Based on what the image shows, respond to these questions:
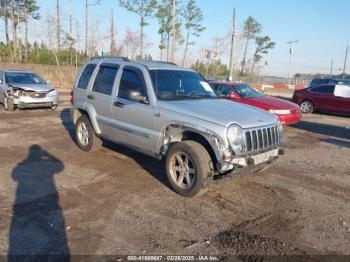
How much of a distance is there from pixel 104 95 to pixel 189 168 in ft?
8.47

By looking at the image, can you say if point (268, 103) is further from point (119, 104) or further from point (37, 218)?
point (37, 218)

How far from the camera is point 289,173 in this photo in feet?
22.2

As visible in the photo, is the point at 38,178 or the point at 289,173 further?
the point at 289,173

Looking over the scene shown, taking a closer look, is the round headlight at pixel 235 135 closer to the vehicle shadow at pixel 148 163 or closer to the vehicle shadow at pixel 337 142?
the vehicle shadow at pixel 148 163

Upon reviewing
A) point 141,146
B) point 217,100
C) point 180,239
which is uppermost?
point 217,100

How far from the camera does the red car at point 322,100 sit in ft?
55.0

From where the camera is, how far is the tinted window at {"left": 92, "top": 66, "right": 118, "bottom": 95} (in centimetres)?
674

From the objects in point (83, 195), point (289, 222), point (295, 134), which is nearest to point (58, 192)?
point (83, 195)

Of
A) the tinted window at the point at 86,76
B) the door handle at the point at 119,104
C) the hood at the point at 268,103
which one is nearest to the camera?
the door handle at the point at 119,104

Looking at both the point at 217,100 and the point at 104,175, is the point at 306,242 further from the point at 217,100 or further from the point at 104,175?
the point at 104,175

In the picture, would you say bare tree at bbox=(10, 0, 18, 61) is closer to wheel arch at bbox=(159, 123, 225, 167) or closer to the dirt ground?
the dirt ground

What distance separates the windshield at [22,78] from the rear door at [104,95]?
8.45 meters

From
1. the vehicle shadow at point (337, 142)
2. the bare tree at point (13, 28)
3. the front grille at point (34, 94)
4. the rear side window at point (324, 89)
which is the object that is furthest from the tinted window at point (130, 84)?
the bare tree at point (13, 28)

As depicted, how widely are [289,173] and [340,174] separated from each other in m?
1.03
